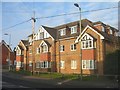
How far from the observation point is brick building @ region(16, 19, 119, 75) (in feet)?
139

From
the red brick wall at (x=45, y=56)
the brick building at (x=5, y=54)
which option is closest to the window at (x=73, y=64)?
the red brick wall at (x=45, y=56)

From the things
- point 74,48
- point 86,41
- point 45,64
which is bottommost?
point 45,64

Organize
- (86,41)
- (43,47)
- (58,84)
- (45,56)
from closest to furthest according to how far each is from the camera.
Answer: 1. (58,84)
2. (86,41)
3. (45,56)
4. (43,47)

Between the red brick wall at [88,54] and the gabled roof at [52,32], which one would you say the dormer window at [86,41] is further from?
the gabled roof at [52,32]

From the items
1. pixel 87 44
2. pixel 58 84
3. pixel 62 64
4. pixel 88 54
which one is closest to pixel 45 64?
pixel 62 64

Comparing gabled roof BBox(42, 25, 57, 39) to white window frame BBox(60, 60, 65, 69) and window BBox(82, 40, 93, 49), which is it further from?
window BBox(82, 40, 93, 49)

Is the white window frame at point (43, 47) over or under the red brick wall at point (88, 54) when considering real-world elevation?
over

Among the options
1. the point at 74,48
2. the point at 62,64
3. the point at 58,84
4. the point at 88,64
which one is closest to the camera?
Answer: the point at 58,84

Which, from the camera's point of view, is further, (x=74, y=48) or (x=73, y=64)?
(x=74, y=48)

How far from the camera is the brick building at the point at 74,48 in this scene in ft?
139

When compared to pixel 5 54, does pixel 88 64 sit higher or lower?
lower

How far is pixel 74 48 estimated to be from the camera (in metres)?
47.3

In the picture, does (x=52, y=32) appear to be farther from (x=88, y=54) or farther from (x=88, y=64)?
(x=88, y=64)

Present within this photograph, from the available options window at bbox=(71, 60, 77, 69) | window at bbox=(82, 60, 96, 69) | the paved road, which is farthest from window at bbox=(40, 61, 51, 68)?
the paved road
